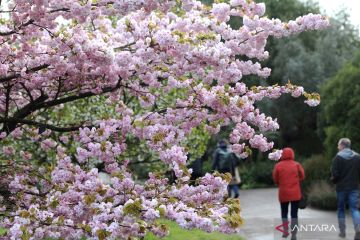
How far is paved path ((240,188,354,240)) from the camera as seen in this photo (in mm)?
10049

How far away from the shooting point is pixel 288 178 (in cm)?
991

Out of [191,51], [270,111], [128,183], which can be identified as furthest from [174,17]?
[270,111]

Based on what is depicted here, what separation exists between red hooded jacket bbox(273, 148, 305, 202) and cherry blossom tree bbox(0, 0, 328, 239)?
14.6 ft

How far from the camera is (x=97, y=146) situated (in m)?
4.54

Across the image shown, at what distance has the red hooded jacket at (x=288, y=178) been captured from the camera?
9.87 m

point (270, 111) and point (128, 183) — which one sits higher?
point (270, 111)

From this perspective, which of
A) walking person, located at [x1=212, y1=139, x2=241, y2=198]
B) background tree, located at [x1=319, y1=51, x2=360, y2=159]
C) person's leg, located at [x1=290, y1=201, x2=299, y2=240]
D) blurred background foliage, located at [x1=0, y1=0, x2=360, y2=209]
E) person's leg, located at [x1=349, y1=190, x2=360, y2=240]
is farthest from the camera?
blurred background foliage, located at [x1=0, y1=0, x2=360, y2=209]

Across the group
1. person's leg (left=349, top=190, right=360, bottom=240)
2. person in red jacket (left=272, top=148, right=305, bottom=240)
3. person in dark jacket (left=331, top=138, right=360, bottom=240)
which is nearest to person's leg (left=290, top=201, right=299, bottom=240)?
person in red jacket (left=272, top=148, right=305, bottom=240)

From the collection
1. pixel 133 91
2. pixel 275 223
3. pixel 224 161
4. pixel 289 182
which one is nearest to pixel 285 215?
pixel 289 182

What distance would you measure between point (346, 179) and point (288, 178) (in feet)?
3.11

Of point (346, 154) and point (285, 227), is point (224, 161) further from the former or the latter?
point (346, 154)

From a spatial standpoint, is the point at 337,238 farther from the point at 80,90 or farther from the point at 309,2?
the point at 309,2

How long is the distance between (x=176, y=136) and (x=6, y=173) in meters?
1.78

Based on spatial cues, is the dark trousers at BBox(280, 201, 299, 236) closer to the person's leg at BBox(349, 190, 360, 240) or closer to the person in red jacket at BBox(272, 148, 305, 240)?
the person in red jacket at BBox(272, 148, 305, 240)
